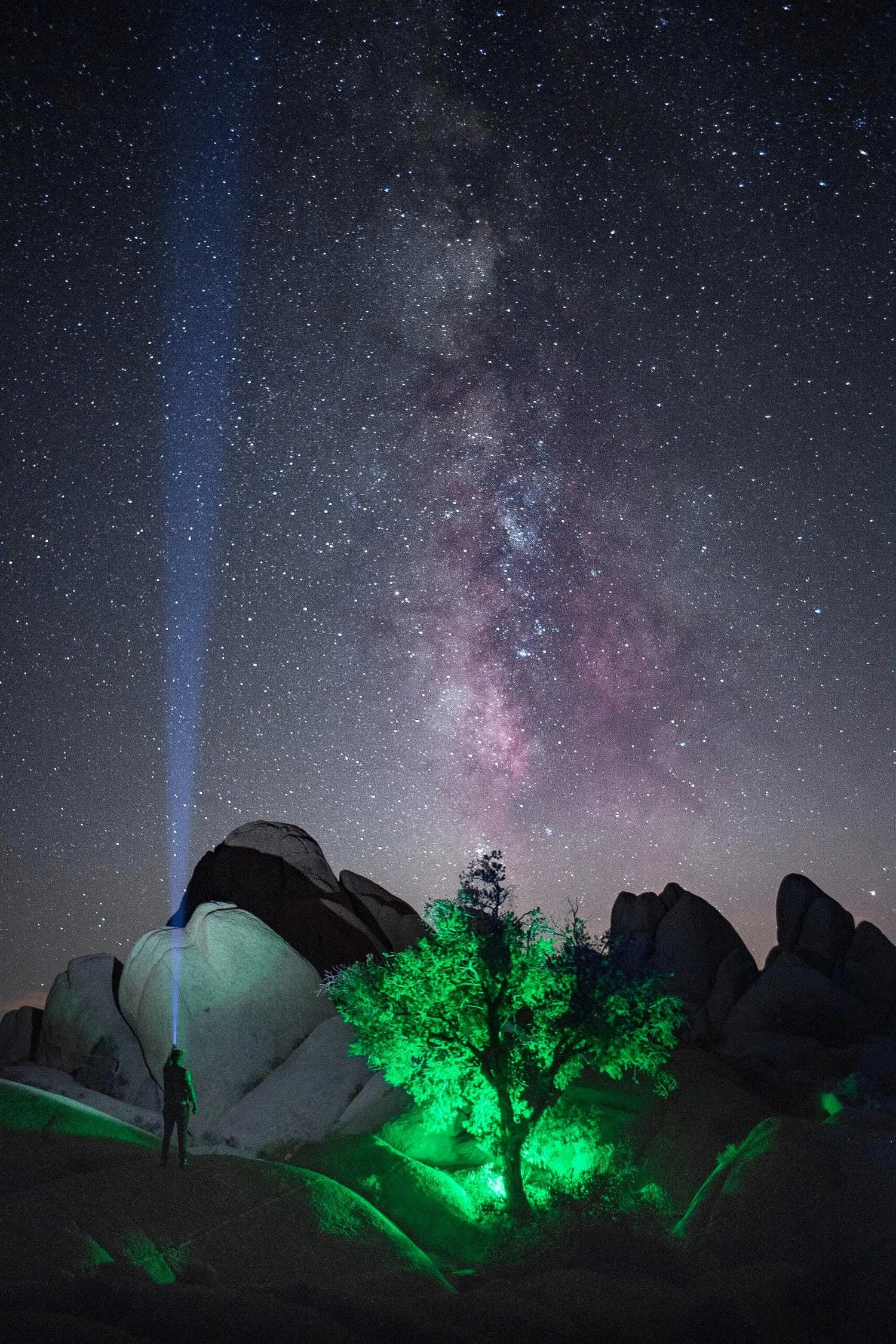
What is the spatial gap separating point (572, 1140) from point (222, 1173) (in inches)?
458

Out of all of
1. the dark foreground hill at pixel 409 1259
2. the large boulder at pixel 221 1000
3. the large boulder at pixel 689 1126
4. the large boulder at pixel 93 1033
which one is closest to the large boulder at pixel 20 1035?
the large boulder at pixel 93 1033

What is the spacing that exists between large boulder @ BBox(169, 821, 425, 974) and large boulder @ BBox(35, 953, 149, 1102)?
5178mm

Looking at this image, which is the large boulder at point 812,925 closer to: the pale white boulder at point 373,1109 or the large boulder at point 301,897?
the large boulder at point 301,897

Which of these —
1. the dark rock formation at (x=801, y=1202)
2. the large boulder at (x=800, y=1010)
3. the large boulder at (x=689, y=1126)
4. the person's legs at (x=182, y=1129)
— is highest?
the large boulder at (x=800, y=1010)

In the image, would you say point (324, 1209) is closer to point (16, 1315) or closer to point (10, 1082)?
point (16, 1315)

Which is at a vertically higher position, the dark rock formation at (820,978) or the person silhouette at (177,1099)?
the dark rock formation at (820,978)

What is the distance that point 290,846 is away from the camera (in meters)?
48.9

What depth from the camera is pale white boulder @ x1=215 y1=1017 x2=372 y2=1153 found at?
2972cm

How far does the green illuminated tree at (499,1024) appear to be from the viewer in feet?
77.8

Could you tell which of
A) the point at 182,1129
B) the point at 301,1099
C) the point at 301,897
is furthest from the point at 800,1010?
the point at 182,1129

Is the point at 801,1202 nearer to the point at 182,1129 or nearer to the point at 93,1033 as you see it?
the point at 182,1129

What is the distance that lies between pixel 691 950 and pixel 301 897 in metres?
24.8

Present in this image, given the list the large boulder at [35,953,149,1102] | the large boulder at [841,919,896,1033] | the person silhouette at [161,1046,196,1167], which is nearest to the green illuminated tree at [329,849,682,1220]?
the person silhouette at [161,1046,196,1167]

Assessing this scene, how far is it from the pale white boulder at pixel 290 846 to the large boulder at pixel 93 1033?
881 cm
